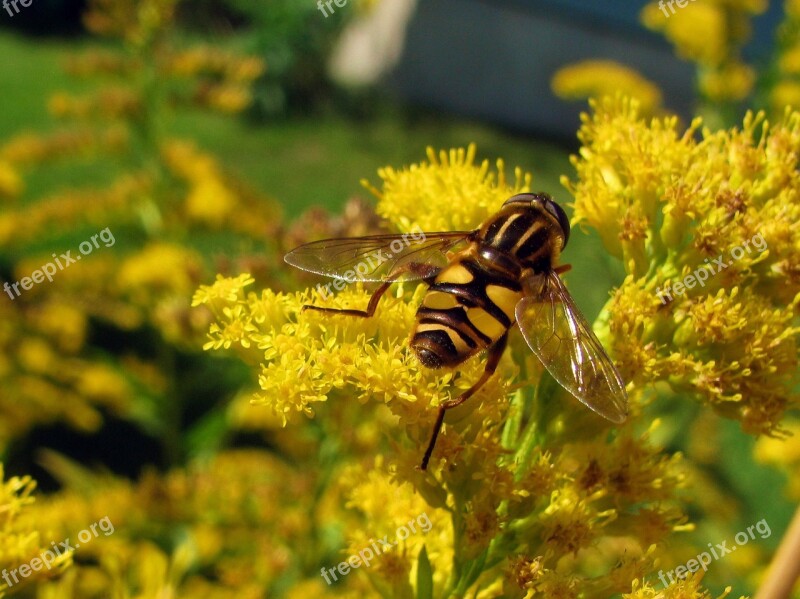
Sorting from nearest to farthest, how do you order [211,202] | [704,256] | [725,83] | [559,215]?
[704,256] < [559,215] < [211,202] < [725,83]

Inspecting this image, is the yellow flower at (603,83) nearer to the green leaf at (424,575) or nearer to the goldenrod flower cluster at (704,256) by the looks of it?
the goldenrod flower cluster at (704,256)

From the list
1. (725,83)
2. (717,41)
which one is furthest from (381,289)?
(717,41)

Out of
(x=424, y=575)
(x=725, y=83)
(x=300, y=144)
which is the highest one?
(x=300, y=144)

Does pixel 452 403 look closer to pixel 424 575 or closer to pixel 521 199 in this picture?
pixel 424 575

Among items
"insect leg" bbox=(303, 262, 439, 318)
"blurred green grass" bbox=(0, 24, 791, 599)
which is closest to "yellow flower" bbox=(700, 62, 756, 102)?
"insect leg" bbox=(303, 262, 439, 318)

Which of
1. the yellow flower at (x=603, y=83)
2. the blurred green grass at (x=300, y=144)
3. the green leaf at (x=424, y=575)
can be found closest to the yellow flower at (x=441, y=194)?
the green leaf at (x=424, y=575)

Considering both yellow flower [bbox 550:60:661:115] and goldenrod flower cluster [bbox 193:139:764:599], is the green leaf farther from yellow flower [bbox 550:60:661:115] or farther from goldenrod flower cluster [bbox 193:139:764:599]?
yellow flower [bbox 550:60:661:115]

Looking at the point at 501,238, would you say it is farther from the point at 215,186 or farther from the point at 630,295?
the point at 215,186
